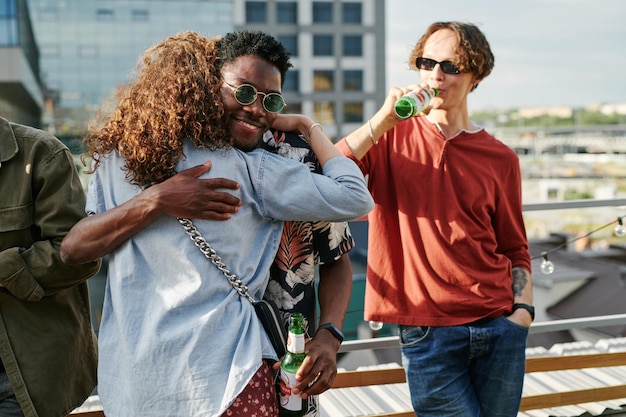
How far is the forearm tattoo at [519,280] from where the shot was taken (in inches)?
95.2

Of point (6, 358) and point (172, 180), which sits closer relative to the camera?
point (172, 180)

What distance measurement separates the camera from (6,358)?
6.04 feet

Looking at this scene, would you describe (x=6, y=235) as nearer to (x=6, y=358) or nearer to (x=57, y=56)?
(x=6, y=358)

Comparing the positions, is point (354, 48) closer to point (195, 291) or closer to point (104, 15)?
point (104, 15)

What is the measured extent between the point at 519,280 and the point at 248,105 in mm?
1271

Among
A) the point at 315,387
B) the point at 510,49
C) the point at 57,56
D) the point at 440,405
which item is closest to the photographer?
the point at 315,387

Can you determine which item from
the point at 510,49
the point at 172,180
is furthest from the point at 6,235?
the point at 510,49

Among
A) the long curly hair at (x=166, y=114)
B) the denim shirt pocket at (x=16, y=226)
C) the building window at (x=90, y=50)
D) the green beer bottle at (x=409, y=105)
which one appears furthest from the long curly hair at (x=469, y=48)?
the building window at (x=90, y=50)

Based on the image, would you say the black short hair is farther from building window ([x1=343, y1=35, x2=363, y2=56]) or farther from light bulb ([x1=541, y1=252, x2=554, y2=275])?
building window ([x1=343, y1=35, x2=363, y2=56])

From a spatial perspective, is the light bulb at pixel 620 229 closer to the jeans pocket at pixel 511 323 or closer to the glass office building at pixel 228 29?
the jeans pocket at pixel 511 323

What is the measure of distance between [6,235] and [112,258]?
42cm

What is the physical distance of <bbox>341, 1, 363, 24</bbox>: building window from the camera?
73.4 m

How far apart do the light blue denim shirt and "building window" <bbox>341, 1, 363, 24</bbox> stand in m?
74.7

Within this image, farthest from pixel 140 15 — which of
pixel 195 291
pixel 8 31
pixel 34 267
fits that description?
pixel 195 291
